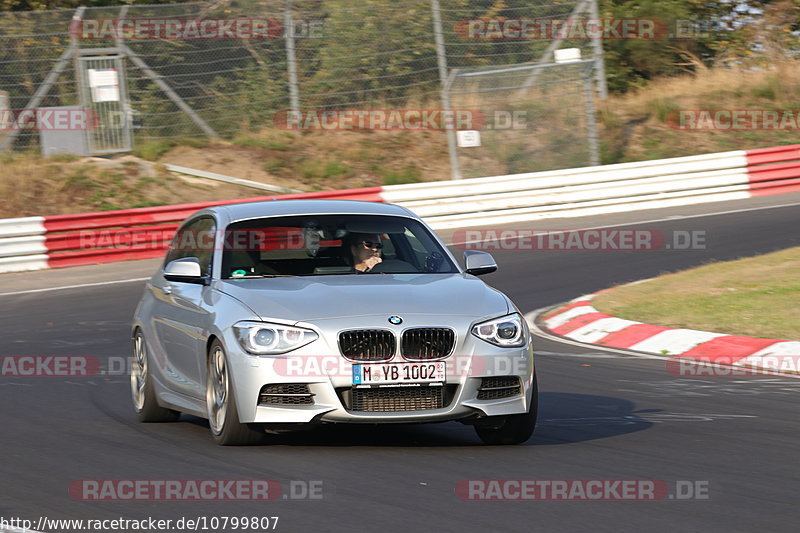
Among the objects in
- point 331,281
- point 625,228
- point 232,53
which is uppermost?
point 232,53

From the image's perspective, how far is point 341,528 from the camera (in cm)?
562

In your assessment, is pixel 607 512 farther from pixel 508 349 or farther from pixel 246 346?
pixel 246 346

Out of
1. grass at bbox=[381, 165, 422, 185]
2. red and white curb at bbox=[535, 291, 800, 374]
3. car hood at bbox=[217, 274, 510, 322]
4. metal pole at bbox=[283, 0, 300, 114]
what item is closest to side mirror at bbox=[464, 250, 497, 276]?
car hood at bbox=[217, 274, 510, 322]

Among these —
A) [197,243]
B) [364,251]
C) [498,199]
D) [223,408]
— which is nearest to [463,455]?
[223,408]

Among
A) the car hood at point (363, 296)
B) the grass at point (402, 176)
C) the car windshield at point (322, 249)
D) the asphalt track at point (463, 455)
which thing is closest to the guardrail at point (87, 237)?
the grass at point (402, 176)

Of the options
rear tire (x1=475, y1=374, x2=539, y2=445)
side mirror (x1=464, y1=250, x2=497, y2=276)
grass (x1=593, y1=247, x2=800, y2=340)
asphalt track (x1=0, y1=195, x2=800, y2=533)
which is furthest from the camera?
grass (x1=593, y1=247, x2=800, y2=340)

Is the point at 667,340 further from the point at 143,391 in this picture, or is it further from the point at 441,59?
the point at 441,59

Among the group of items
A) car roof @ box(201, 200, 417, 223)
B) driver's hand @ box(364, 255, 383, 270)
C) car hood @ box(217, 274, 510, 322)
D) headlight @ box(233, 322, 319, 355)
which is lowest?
headlight @ box(233, 322, 319, 355)

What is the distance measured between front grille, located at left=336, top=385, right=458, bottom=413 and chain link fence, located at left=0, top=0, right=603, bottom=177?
59.5 ft

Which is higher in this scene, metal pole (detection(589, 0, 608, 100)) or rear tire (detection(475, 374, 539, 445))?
metal pole (detection(589, 0, 608, 100))

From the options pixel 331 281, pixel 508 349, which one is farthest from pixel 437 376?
pixel 331 281

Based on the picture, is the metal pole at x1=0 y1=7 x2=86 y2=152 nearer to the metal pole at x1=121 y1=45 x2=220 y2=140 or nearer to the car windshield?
the metal pole at x1=121 y1=45 x2=220 y2=140

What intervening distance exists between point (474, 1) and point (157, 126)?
680 centimetres

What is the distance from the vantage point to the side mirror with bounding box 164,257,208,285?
26.6 ft
